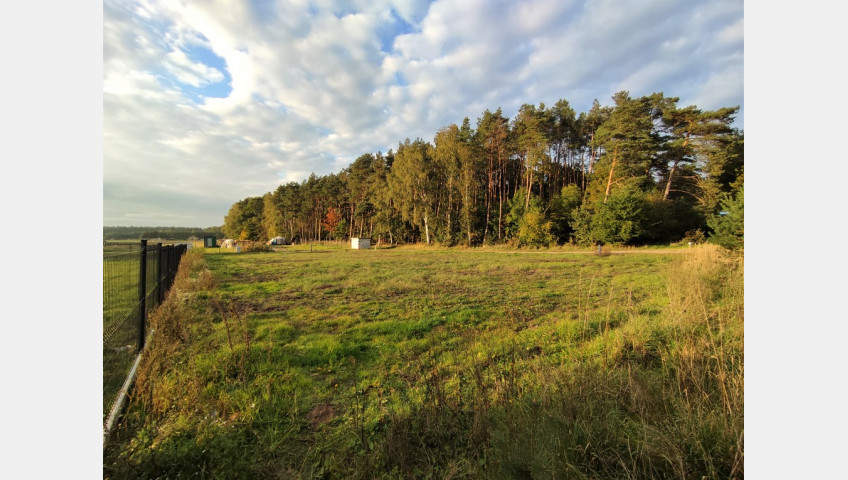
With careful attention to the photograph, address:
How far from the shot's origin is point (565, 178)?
4112 cm

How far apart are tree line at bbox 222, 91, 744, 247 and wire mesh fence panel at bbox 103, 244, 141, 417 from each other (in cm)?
3178

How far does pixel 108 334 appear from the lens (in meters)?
3.16

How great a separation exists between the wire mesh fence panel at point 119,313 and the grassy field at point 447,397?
28cm

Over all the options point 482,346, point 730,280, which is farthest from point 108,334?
point 730,280

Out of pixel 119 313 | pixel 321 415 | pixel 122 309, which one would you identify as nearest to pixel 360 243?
pixel 122 309

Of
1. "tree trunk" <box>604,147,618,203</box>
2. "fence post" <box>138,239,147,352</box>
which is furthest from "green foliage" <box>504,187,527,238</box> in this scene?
"fence post" <box>138,239,147,352</box>

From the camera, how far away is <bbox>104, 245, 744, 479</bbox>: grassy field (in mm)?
2137

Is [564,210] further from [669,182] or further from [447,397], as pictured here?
[447,397]

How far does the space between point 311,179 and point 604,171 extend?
54.8m

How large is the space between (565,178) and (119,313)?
45120mm

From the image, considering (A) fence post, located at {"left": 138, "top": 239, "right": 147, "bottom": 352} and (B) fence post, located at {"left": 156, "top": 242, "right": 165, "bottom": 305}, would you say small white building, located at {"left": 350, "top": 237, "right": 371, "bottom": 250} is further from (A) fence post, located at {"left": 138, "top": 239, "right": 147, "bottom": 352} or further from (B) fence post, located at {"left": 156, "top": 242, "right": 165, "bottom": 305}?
(A) fence post, located at {"left": 138, "top": 239, "right": 147, "bottom": 352}

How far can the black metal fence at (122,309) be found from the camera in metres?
3.10

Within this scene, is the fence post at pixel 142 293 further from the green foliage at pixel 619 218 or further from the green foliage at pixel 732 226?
the green foliage at pixel 619 218

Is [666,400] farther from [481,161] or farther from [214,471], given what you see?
[481,161]
